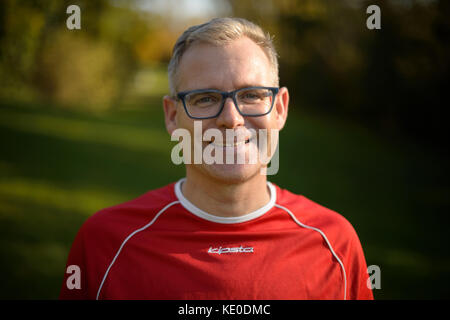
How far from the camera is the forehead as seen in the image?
1749 millimetres

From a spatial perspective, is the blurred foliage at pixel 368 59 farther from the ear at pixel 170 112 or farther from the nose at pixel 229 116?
the nose at pixel 229 116

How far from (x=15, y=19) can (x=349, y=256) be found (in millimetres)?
4384

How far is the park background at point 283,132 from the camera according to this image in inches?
185

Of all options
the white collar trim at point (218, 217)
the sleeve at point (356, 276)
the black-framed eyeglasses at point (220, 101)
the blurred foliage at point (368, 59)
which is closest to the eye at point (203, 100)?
the black-framed eyeglasses at point (220, 101)

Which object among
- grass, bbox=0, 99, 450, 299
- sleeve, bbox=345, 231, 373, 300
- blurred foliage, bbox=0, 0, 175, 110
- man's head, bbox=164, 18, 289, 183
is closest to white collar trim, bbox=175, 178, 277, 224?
man's head, bbox=164, 18, 289, 183

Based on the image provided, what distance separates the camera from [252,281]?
1685 millimetres

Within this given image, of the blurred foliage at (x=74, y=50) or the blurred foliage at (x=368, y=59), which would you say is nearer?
the blurred foliage at (x=74, y=50)

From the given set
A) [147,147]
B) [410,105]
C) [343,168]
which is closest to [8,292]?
[147,147]

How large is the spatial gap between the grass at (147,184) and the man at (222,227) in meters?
2.86

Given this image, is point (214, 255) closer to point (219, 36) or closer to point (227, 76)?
point (227, 76)

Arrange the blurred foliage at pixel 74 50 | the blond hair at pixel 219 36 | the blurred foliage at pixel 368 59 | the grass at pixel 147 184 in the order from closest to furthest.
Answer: the blond hair at pixel 219 36 < the blurred foliage at pixel 74 50 < the grass at pixel 147 184 < the blurred foliage at pixel 368 59

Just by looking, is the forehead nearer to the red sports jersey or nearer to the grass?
the red sports jersey

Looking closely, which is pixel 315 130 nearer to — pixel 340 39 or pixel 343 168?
pixel 340 39

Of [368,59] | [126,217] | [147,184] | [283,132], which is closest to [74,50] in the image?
[147,184]
